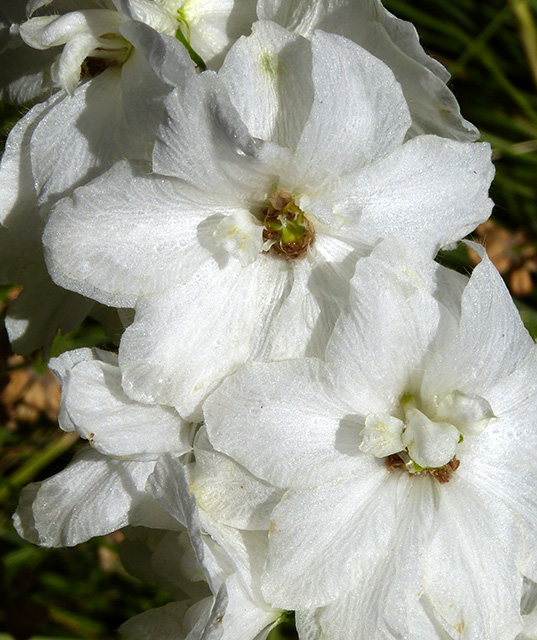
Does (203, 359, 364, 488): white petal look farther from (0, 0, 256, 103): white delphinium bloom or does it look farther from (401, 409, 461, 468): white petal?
(0, 0, 256, 103): white delphinium bloom

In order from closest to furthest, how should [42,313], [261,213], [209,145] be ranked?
[209,145] < [261,213] < [42,313]

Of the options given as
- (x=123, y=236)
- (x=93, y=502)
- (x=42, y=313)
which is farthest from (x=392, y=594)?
(x=42, y=313)

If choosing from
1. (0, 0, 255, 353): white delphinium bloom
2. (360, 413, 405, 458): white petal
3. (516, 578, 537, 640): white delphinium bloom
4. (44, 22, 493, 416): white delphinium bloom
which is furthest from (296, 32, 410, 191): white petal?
(516, 578, 537, 640): white delphinium bloom

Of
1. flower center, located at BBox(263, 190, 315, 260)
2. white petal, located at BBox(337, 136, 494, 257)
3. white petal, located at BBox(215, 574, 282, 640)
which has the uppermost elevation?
white petal, located at BBox(337, 136, 494, 257)

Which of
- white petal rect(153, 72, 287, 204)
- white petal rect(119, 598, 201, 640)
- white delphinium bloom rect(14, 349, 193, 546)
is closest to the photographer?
white petal rect(153, 72, 287, 204)

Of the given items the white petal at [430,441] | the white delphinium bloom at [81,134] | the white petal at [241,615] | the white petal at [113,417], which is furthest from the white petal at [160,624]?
the white delphinium bloom at [81,134]

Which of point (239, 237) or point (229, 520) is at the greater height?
point (239, 237)

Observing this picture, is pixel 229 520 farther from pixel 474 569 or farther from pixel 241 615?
pixel 474 569
